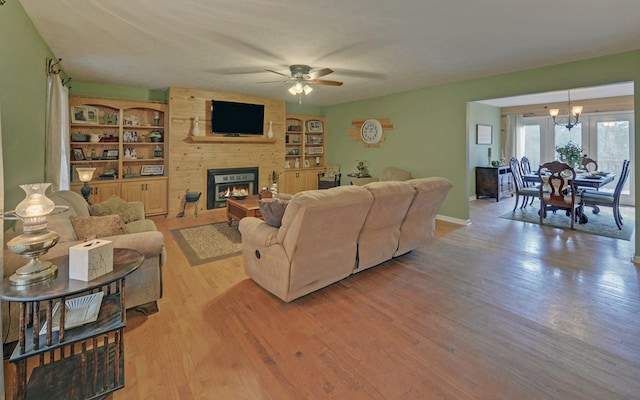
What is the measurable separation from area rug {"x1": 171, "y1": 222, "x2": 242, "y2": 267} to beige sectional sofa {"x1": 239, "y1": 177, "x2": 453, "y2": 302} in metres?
1.03

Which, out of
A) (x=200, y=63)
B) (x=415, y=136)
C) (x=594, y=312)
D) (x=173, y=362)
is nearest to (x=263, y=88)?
(x=200, y=63)

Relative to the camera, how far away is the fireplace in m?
6.62

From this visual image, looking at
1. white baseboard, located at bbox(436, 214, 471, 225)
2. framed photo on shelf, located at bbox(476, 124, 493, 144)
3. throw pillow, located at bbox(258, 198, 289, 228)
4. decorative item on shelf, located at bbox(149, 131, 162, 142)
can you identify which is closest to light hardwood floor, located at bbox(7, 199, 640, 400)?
throw pillow, located at bbox(258, 198, 289, 228)

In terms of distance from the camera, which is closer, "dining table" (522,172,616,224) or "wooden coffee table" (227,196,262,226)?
"wooden coffee table" (227,196,262,226)

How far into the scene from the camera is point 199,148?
252 inches

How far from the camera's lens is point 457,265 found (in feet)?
12.1

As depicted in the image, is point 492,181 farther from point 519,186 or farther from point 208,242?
point 208,242

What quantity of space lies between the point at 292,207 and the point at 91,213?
2695 mm

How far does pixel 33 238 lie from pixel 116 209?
2417 mm

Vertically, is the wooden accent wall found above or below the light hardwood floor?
above

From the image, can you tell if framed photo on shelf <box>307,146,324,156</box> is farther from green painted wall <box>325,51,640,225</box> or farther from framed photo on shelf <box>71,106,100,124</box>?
framed photo on shelf <box>71,106,100,124</box>

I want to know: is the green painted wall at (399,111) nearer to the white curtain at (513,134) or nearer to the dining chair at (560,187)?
the white curtain at (513,134)

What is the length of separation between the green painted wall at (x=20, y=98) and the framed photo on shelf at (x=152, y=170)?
271 cm

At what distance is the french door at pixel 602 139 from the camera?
725cm
